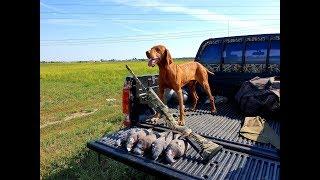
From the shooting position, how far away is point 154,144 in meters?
3.44

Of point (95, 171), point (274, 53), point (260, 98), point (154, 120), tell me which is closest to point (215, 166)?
point (154, 120)

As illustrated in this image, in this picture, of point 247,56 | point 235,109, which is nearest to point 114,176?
point 235,109

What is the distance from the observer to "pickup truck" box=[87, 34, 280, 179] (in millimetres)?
3027

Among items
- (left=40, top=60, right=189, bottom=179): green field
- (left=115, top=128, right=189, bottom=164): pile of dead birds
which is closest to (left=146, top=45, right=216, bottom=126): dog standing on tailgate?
(left=115, top=128, right=189, bottom=164): pile of dead birds

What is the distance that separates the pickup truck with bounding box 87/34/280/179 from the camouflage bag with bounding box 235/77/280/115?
15 centimetres

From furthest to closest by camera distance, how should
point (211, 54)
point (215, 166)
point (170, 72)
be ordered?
point (211, 54), point (170, 72), point (215, 166)

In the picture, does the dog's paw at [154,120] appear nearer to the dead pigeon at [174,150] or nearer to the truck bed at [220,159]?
the truck bed at [220,159]

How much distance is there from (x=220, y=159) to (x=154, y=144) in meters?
0.71

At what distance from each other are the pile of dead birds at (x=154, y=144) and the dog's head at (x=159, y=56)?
122 cm

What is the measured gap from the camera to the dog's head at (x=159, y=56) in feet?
15.2

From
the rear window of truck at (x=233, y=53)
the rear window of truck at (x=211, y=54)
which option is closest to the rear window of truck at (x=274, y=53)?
the rear window of truck at (x=233, y=53)

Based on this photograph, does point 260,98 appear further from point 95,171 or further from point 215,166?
point 95,171

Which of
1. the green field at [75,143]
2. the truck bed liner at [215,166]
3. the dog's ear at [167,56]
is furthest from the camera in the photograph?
the green field at [75,143]
